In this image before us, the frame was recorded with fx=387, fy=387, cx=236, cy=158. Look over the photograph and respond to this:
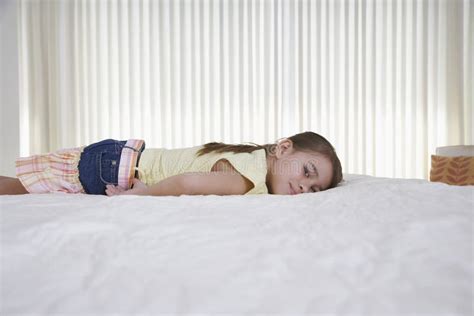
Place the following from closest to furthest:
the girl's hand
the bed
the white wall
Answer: the bed, the girl's hand, the white wall

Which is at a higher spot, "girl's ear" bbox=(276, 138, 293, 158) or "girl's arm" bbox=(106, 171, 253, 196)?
"girl's ear" bbox=(276, 138, 293, 158)

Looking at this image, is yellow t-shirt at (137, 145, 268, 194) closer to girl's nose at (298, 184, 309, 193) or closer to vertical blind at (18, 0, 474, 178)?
girl's nose at (298, 184, 309, 193)

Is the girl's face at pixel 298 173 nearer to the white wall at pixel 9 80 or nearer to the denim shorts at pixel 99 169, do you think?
the denim shorts at pixel 99 169

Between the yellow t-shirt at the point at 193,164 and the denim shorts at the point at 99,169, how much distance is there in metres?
0.09

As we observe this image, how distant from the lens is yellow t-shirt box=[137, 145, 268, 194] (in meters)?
1.15

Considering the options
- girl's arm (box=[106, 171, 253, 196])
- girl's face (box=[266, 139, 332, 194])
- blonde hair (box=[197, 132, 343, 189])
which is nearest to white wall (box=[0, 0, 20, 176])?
blonde hair (box=[197, 132, 343, 189])

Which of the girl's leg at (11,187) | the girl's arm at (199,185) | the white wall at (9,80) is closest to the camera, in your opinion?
the girl's arm at (199,185)

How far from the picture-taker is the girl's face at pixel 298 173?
1201mm

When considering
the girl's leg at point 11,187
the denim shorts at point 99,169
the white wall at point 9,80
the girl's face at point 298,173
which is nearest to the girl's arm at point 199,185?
the girl's face at point 298,173

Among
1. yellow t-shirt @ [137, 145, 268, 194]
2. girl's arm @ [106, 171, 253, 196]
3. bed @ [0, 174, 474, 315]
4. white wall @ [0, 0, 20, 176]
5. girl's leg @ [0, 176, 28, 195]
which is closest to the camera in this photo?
bed @ [0, 174, 474, 315]

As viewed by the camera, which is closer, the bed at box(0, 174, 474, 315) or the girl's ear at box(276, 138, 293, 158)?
the bed at box(0, 174, 474, 315)

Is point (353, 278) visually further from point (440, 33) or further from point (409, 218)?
point (440, 33)

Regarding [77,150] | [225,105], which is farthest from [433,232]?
[225,105]

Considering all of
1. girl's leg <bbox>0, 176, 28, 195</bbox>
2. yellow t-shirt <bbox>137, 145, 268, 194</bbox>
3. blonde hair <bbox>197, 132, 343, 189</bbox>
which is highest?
blonde hair <bbox>197, 132, 343, 189</bbox>
